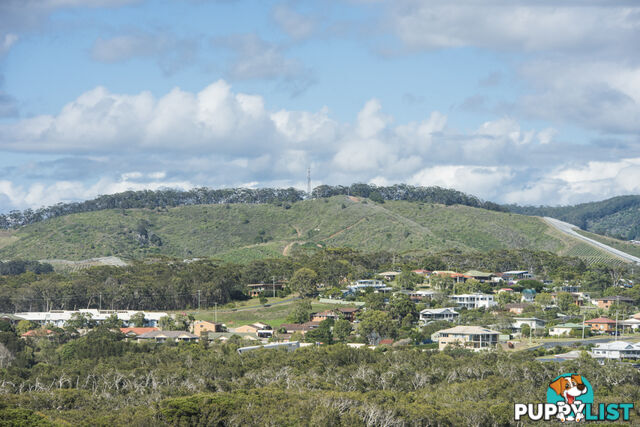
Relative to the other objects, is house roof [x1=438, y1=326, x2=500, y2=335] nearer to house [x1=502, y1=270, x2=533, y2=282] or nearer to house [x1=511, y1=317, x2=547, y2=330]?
house [x1=511, y1=317, x2=547, y2=330]

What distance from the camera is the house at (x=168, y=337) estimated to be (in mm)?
86125

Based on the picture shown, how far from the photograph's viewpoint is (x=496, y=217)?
192 metres

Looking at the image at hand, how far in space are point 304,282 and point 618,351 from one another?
44.6m

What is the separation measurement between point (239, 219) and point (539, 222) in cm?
6989

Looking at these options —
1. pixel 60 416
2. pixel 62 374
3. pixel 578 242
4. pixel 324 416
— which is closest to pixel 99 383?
pixel 62 374

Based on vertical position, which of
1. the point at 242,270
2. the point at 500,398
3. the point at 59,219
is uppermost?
the point at 59,219

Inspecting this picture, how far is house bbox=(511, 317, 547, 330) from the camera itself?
91.8 metres

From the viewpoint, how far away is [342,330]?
87000 millimetres

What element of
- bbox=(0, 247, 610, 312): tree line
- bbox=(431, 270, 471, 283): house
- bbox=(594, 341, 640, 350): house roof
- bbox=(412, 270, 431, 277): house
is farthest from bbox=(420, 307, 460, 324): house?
bbox=(594, 341, 640, 350): house roof

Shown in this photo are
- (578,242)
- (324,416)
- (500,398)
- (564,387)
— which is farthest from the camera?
(578,242)

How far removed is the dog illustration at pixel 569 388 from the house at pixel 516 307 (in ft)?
176

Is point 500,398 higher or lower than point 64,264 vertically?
lower

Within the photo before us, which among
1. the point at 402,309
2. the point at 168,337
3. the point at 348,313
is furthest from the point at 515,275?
the point at 168,337

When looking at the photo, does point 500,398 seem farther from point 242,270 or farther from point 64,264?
point 64,264
